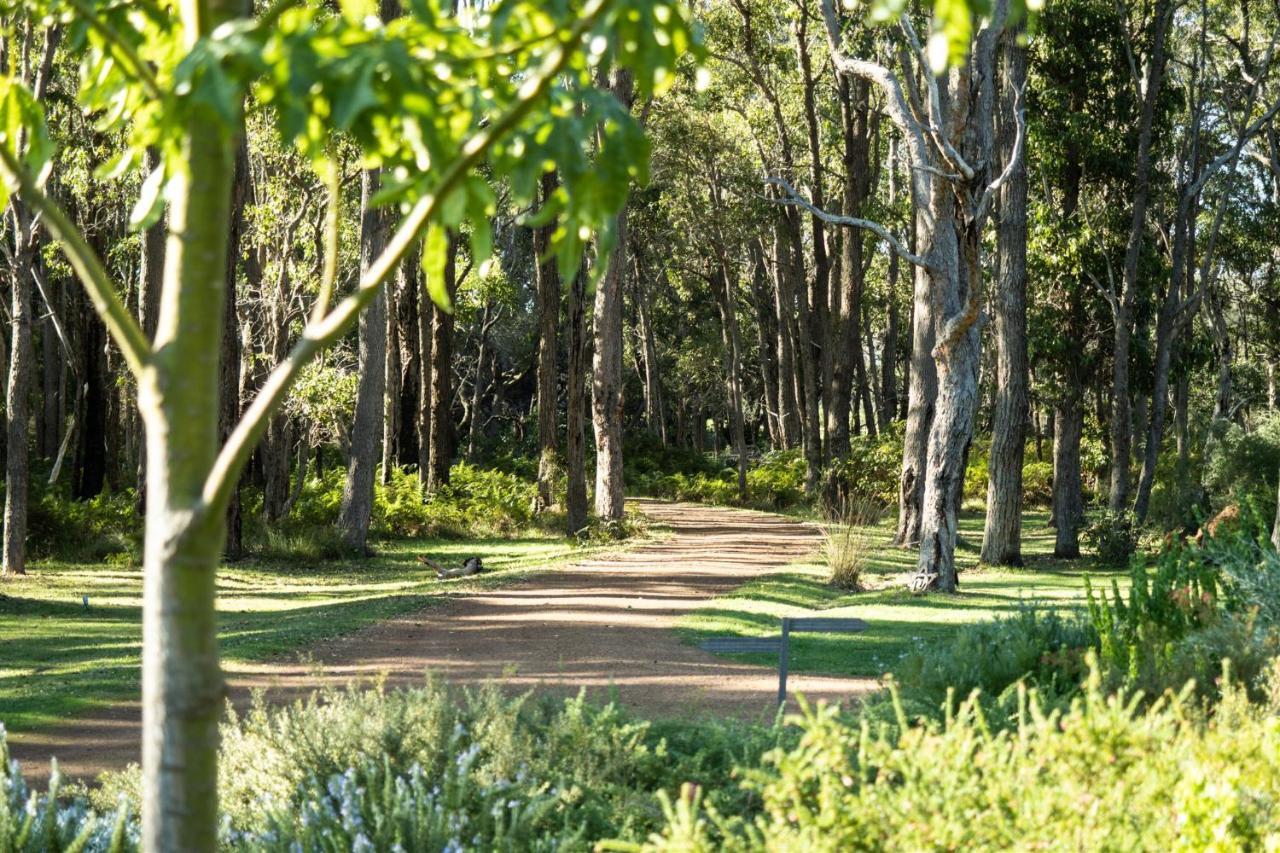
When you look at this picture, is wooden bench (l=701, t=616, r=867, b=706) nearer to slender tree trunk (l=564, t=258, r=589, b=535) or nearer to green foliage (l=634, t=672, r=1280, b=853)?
green foliage (l=634, t=672, r=1280, b=853)

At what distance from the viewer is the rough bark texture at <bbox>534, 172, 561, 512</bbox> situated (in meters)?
26.1

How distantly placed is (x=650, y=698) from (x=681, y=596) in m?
6.65

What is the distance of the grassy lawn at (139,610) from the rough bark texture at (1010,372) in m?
6.39

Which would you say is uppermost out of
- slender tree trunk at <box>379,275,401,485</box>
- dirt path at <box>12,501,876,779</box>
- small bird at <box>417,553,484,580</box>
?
slender tree trunk at <box>379,275,401,485</box>

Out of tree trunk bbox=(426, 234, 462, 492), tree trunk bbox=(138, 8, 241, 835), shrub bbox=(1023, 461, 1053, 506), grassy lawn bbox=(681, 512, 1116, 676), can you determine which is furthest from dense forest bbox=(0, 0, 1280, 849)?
shrub bbox=(1023, 461, 1053, 506)

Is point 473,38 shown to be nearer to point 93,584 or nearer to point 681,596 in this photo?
point 681,596

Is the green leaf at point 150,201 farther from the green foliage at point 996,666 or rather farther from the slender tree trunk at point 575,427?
the slender tree trunk at point 575,427

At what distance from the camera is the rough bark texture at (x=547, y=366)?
26.1 meters

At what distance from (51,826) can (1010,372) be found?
17242 mm

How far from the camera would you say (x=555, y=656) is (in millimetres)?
11531

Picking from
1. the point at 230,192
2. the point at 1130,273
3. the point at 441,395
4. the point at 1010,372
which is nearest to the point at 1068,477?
the point at 1130,273

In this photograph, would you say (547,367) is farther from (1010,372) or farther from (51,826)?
(51,826)

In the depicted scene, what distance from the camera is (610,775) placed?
19.3ft

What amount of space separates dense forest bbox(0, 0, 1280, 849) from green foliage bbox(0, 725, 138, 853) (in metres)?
1.78
